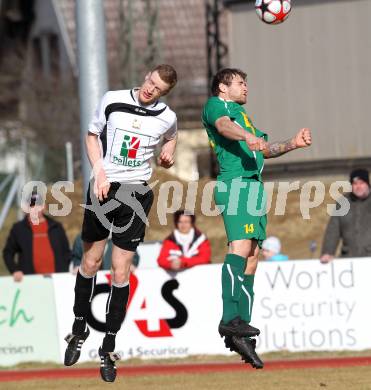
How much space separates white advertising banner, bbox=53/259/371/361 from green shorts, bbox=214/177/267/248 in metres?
4.83

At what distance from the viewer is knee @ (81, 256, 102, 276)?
9531 mm

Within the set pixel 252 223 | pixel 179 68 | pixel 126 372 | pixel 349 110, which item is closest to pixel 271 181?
pixel 349 110

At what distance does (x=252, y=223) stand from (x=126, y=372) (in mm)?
4456

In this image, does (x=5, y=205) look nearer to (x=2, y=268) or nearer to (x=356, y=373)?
(x=2, y=268)

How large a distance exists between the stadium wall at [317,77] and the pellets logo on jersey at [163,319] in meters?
11.1

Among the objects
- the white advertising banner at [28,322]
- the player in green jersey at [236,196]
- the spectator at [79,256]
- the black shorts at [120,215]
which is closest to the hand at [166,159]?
the black shorts at [120,215]

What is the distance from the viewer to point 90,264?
9570 millimetres

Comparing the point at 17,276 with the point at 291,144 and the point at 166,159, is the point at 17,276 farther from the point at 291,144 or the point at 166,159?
the point at 291,144

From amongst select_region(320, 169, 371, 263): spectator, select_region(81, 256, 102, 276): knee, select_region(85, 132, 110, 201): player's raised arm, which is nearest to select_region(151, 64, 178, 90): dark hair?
select_region(85, 132, 110, 201): player's raised arm

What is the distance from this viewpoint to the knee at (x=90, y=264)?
953cm

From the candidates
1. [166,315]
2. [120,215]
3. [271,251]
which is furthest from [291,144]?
[271,251]

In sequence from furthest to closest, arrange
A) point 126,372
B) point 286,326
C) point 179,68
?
point 179,68
point 286,326
point 126,372

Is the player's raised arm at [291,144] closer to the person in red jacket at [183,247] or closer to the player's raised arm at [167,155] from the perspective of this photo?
the player's raised arm at [167,155]

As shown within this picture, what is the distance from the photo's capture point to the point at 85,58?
1423 cm
